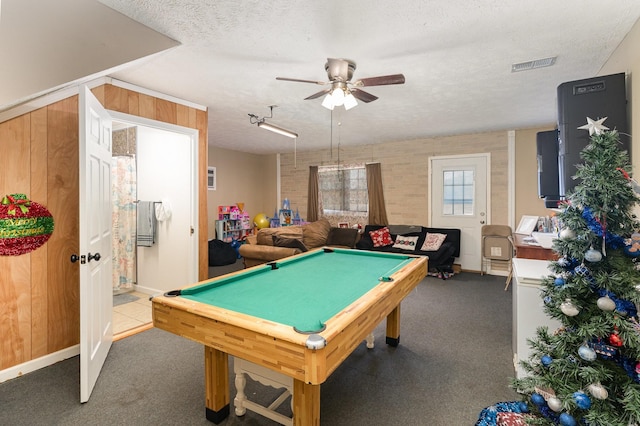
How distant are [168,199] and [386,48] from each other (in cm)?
325

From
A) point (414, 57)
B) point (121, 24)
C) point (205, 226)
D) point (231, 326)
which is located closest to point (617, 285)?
point (231, 326)

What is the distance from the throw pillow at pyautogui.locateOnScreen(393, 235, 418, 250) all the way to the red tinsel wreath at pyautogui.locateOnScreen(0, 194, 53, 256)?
4877 mm

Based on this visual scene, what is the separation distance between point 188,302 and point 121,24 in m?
1.81

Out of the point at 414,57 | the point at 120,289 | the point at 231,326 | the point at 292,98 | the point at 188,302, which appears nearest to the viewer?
the point at 231,326

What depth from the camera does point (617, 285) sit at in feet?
3.78

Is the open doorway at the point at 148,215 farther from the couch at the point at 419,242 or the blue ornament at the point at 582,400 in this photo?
the blue ornament at the point at 582,400

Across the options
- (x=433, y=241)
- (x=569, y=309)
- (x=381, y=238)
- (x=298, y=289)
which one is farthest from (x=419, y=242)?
(x=569, y=309)

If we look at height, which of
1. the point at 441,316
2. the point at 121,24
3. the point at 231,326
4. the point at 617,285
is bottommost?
the point at 441,316

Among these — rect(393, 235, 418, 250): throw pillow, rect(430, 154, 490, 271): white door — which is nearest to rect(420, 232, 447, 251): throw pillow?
rect(393, 235, 418, 250): throw pillow

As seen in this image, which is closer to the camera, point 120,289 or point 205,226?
point 205,226

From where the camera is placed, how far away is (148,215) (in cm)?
418

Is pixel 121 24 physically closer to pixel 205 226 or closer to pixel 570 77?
pixel 205 226

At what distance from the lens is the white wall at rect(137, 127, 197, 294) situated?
3.76 meters

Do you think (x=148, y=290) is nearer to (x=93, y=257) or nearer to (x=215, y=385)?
(x=93, y=257)
